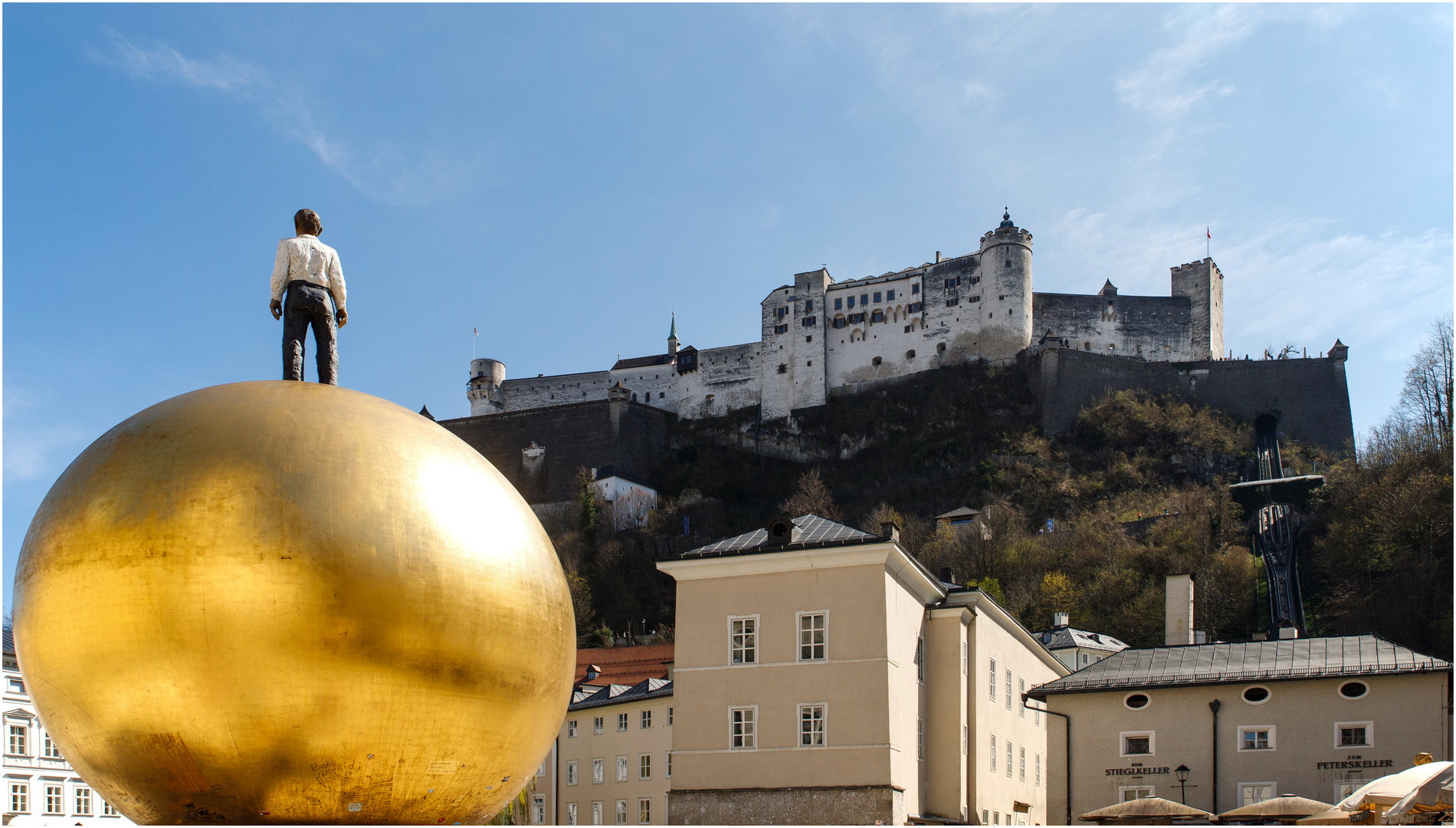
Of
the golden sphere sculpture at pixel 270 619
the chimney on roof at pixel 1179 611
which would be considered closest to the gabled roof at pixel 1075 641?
the chimney on roof at pixel 1179 611

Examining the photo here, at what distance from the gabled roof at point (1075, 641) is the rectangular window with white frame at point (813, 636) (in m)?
19.7

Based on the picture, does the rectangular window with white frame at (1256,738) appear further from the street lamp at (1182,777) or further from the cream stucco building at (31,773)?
the cream stucco building at (31,773)

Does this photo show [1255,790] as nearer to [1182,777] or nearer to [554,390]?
[1182,777]

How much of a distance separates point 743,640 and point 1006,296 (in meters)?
69.7

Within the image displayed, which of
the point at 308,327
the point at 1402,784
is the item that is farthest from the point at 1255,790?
the point at 308,327

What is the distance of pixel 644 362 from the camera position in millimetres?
102812

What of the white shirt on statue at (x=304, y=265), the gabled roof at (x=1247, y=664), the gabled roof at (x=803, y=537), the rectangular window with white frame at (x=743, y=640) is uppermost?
the white shirt on statue at (x=304, y=265)

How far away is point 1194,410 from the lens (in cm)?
8194

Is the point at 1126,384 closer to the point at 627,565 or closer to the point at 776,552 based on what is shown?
the point at 627,565

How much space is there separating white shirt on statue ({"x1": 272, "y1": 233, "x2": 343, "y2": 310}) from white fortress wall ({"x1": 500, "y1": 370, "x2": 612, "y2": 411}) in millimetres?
94713

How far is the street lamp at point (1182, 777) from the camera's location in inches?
1134

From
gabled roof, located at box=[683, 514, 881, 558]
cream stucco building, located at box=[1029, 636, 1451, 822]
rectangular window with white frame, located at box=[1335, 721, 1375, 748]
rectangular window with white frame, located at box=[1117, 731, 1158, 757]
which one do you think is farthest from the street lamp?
gabled roof, located at box=[683, 514, 881, 558]

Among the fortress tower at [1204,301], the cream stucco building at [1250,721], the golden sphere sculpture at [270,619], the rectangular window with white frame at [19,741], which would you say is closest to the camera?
the golden sphere sculpture at [270,619]

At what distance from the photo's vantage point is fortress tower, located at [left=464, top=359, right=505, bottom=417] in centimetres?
10250
